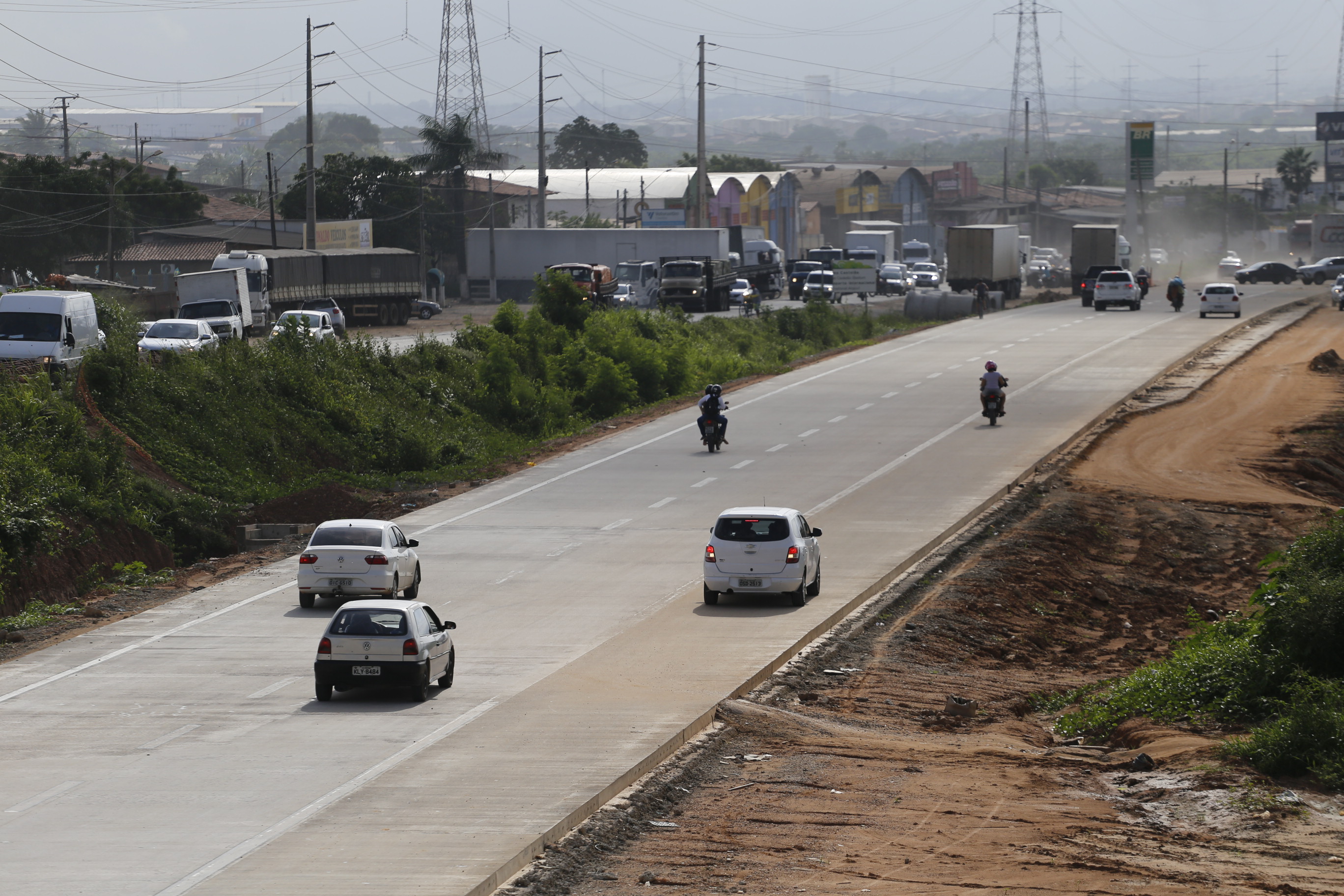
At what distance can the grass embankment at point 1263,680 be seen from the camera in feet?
55.6

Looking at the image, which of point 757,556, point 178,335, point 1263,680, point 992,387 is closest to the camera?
point 1263,680

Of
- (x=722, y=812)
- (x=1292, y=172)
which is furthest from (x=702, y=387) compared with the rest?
(x=1292, y=172)

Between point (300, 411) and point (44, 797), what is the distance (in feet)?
99.8

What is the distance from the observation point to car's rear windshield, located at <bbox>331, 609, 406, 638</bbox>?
18.5 m

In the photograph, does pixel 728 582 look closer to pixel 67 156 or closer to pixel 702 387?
pixel 702 387

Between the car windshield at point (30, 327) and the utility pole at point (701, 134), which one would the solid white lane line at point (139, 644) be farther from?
the utility pole at point (701, 134)

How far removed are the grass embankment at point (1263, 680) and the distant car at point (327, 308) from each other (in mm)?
53267

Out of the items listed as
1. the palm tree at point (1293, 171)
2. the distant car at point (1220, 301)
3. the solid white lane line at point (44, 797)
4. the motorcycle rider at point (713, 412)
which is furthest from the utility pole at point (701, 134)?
the palm tree at point (1293, 171)

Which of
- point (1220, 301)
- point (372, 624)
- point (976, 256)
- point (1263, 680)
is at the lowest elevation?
point (1263, 680)

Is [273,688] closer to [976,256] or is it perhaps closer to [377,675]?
[377,675]

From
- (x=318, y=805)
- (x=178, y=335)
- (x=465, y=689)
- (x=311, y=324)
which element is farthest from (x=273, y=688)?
(x=311, y=324)

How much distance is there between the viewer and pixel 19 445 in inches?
1324

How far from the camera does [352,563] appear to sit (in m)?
24.2

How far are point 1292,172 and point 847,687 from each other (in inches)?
7794
